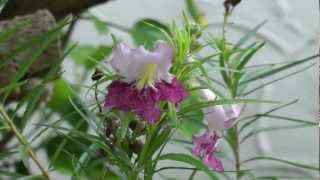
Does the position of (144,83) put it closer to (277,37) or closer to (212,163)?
(212,163)

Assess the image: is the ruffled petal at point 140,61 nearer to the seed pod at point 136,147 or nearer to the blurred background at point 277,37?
the seed pod at point 136,147

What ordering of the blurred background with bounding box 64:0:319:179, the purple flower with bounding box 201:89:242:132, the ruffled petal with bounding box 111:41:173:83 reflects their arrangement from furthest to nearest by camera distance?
the blurred background with bounding box 64:0:319:179 → the purple flower with bounding box 201:89:242:132 → the ruffled petal with bounding box 111:41:173:83

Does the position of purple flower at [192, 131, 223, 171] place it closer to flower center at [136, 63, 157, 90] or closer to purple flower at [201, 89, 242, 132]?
purple flower at [201, 89, 242, 132]

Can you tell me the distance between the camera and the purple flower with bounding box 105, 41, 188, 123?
0.47 metres

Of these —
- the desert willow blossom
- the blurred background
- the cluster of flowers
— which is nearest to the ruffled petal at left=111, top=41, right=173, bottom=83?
the cluster of flowers

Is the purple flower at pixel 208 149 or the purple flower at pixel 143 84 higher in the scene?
the purple flower at pixel 143 84

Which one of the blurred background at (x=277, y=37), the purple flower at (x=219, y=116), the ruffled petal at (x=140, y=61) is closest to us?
the ruffled petal at (x=140, y=61)

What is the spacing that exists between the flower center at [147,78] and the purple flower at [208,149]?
0.11m

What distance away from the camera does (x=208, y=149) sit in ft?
1.86

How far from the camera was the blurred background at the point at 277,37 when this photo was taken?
1604 mm

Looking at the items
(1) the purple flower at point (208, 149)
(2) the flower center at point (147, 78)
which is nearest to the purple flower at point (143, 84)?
(2) the flower center at point (147, 78)

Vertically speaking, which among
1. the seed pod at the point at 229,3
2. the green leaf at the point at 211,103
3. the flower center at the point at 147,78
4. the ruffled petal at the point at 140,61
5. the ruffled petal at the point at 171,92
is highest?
the seed pod at the point at 229,3

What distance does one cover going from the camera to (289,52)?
1.61 m

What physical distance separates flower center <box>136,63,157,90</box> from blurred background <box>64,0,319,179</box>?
1.13 metres
